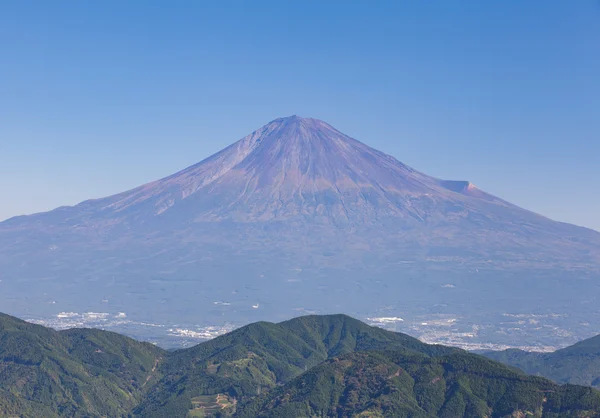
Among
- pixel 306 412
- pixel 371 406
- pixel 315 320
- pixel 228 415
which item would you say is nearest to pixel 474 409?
pixel 371 406

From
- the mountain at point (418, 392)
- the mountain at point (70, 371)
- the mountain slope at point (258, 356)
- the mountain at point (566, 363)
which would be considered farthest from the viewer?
the mountain at point (566, 363)

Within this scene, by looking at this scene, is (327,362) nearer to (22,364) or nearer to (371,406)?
(371,406)

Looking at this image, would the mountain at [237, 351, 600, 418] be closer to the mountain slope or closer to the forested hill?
the forested hill

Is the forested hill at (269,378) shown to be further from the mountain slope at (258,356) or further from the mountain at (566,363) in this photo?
the mountain at (566,363)

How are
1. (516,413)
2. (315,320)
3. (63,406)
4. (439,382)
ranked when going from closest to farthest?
1. (516,413)
2. (439,382)
3. (63,406)
4. (315,320)

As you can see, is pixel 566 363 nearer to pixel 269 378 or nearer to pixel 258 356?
Result: pixel 258 356

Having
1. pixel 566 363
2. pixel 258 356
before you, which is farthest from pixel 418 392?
pixel 566 363

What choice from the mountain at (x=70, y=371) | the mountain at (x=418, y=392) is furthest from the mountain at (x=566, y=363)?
the mountain at (x=70, y=371)
